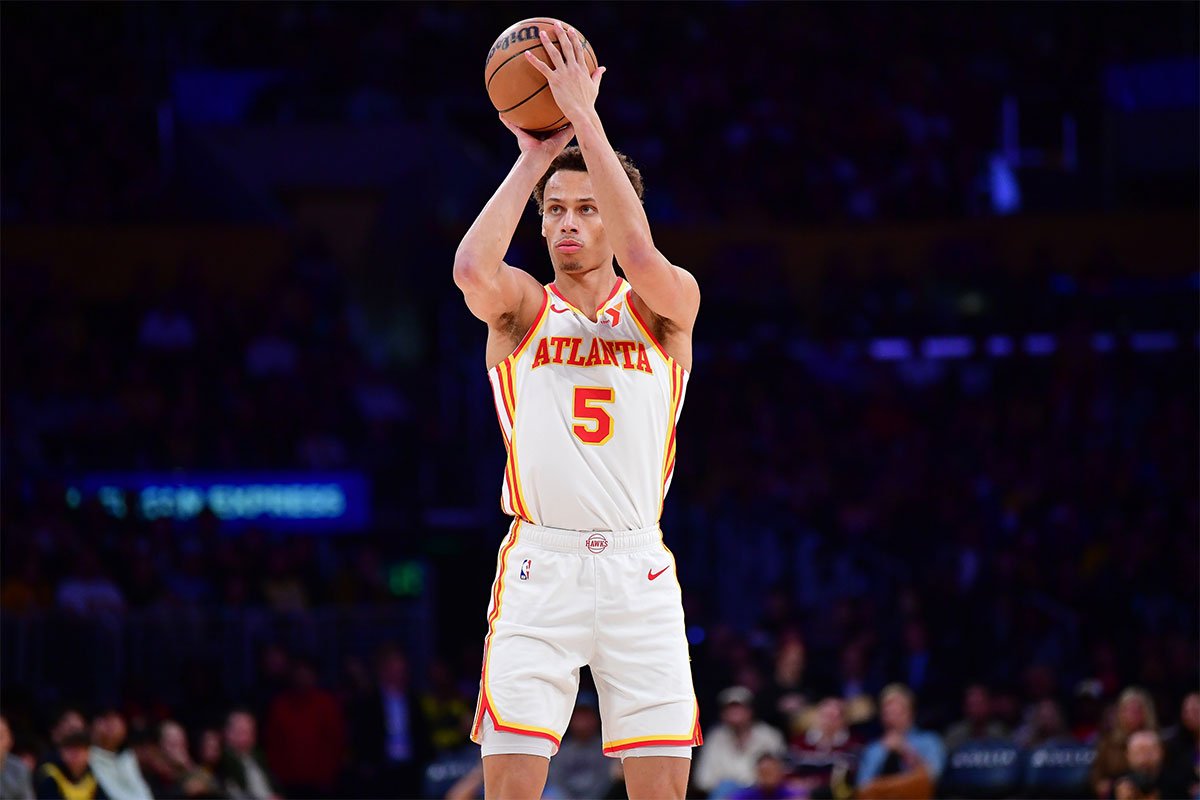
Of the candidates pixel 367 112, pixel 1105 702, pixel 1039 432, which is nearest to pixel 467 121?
pixel 367 112

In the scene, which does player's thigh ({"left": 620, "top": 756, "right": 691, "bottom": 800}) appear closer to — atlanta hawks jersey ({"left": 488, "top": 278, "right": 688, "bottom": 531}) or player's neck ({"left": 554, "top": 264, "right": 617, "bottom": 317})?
atlanta hawks jersey ({"left": 488, "top": 278, "right": 688, "bottom": 531})

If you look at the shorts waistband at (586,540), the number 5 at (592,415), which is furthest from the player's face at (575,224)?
the shorts waistband at (586,540)

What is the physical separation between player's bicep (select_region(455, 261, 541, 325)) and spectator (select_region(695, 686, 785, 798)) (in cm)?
757

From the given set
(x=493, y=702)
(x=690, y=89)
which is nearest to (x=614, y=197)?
(x=493, y=702)

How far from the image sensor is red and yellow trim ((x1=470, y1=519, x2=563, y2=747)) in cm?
468

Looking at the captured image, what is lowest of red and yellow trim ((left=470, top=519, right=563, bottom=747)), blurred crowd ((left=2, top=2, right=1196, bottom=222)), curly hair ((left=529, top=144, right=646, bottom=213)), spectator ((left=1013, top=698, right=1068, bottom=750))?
spectator ((left=1013, top=698, right=1068, bottom=750))

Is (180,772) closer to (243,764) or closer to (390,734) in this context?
(243,764)

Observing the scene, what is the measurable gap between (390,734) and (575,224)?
8443mm

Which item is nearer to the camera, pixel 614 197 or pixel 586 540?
pixel 614 197

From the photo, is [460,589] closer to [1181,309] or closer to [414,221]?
[414,221]

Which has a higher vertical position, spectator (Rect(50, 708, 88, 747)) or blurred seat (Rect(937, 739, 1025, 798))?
spectator (Rect(50, 708, 88, 747))

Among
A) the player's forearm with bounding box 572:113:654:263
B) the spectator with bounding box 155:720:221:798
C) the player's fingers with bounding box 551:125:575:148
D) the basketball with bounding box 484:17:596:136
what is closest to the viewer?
the player's forearm with bounding box 572:113:654:263

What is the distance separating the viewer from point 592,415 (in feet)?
16.0

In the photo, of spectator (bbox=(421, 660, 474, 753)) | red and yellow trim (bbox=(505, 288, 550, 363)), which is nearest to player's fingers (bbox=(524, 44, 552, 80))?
red and yellow trim (bbox=(505, 288, 550, 363))
